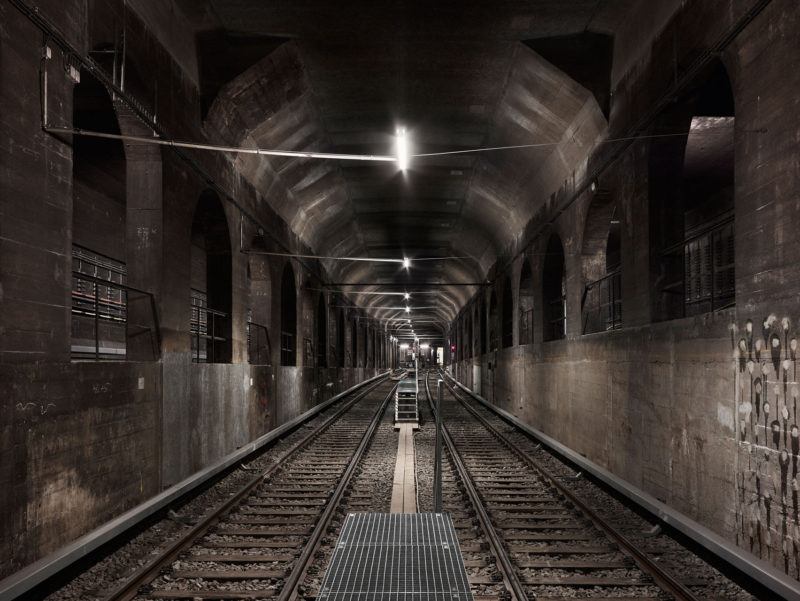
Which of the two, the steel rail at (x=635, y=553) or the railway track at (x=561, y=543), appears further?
the railway track at (x=561, y=543)

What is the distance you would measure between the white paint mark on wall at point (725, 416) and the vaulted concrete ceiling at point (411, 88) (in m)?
5.63

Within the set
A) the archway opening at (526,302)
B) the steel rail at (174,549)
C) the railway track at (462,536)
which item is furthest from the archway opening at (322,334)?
the steel rail at (174,549)

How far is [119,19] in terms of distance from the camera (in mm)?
7527

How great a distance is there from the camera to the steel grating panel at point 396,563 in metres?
2.80

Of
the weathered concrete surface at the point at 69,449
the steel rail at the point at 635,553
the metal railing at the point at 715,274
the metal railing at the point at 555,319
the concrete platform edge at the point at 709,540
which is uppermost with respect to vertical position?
→ the metal railing at the point at 715,274

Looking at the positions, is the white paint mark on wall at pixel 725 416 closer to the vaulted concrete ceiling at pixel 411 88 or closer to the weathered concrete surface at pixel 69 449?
the vaulted concrete ceiling at pixel 411 88

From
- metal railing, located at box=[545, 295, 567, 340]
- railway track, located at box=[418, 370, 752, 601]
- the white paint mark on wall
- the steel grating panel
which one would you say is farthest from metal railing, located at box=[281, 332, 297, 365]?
the steel grating panel

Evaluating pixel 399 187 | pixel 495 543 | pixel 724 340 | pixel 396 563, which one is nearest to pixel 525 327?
pixel 399 187

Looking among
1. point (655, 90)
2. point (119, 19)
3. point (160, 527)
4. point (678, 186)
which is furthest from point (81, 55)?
point (678, 186)

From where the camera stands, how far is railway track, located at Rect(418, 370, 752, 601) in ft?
17.3

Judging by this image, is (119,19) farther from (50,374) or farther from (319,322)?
(319,322)

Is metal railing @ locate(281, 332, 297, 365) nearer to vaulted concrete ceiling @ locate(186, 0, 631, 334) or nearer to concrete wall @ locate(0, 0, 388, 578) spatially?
vaulted concrete ceiling @ locate(186, 0, 631, 334)

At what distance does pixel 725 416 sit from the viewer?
638 cm

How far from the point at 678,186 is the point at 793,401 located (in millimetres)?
4201
